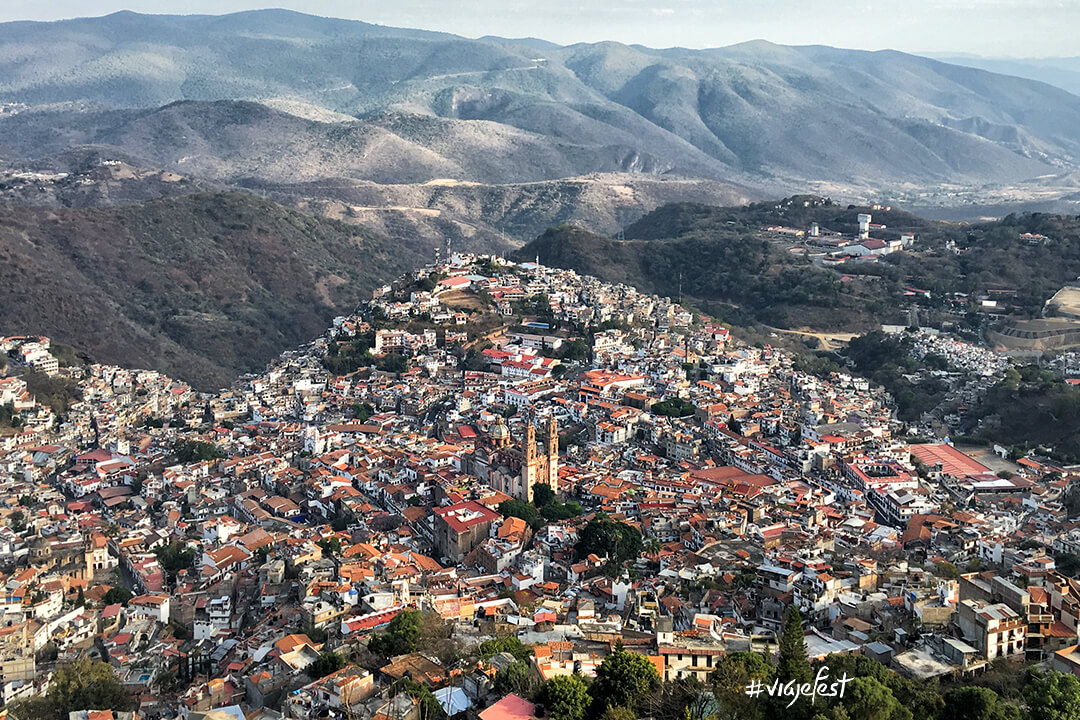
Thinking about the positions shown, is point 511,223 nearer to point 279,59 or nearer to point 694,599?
point 694,599

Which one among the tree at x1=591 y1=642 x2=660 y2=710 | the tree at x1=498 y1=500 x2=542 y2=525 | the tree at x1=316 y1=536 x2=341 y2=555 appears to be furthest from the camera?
the tree at x1=498 y1=500 x2=542 y2=525

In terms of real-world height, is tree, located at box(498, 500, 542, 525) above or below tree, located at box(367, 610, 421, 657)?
below

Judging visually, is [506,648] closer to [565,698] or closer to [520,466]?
[565,698]

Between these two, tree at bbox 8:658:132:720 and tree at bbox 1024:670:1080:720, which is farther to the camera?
tree at bbox 8:658:132:720

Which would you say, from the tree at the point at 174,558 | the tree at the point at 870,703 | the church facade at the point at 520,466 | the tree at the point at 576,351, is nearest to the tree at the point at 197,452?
the tree at the point at 174,558

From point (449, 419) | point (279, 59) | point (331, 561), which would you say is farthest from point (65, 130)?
point (331, 561)

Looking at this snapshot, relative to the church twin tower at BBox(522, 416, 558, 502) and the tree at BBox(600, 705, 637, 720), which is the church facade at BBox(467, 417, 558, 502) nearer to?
the church twin tower at BBox(522, 416, 558, 502)

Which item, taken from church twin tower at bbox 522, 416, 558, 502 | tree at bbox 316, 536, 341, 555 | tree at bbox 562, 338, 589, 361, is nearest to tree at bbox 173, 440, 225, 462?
tree at bbox 316, 536, 341, 555
